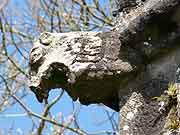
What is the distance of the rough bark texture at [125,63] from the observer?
49.1 inches

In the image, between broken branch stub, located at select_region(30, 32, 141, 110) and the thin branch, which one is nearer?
broken branch stub, located at select_region(30, 32, 141, 110)

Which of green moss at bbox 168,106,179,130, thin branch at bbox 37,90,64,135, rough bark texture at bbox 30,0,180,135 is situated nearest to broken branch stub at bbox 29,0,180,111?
rough bark texture at bbox 30,0,180,135

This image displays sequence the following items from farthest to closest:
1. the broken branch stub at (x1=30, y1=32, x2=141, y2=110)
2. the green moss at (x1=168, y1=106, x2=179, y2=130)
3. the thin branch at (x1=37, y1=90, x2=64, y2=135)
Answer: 1. the thin branch at (x1=37, y1=90, x2=64, y2=135)
2. the broken branch stub at (x1=30, y1=32, x2=141, y2=110)
3. the green moss at (x1=168, y1=106, x2=179, y2=130)

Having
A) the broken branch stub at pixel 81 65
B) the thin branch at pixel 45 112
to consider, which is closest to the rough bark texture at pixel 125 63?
the broken branch stub at pixel 81 65

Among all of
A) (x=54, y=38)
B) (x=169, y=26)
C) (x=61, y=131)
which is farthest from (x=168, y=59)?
(x=61, y=131)

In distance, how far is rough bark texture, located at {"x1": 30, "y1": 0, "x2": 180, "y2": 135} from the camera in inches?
49.1

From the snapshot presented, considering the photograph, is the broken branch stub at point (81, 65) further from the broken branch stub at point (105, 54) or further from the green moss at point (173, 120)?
the green moss at point (173, 120)

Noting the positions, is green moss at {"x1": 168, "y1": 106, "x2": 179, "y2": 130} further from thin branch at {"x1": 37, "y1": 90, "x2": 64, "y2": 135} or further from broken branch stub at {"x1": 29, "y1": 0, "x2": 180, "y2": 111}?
thin branch at {"x1": 37, "y1": 90, "x2": 64, "y2": 135}

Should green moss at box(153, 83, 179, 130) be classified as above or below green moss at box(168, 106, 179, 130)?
above

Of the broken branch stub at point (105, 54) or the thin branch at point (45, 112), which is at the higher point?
the broken branch stub at point (105, 54)

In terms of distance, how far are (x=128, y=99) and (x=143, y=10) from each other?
0.23m

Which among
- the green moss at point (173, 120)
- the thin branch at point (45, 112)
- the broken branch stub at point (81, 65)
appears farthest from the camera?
the thin branch at point (45, 112)

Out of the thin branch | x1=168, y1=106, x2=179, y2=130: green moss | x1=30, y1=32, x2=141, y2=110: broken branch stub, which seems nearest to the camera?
x1=168, y1=106, x2=179, y2=130: green moss

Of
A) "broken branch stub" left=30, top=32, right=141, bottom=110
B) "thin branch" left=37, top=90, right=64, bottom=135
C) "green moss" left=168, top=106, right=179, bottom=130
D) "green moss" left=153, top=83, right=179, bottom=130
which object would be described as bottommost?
"thin branch" left=37, top=90, right=64, bottom=135
